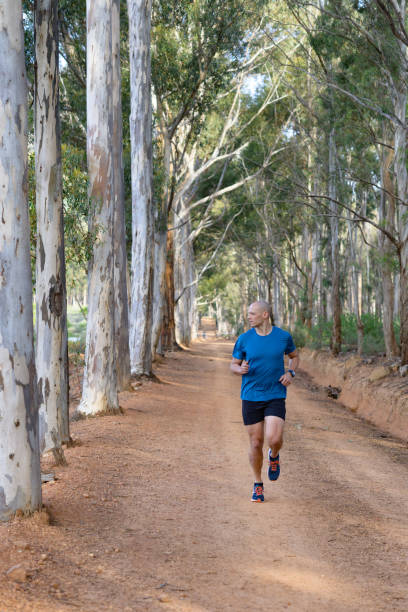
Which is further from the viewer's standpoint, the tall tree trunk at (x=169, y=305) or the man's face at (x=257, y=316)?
the tall tree trunk at (x=169, y=305)

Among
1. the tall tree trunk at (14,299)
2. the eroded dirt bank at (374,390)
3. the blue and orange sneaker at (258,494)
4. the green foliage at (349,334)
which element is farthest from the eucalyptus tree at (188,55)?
the tall tree trunk at (14,299)

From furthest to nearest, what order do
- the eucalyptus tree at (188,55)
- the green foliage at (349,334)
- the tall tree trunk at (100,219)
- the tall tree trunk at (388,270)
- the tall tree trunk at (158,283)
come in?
the tall tree trunk at (158,283) < the green foliage at (349,334) < the eucalyptus tree at (188,55) < the tall tree trunk at (388,270) < the tall tree trunk at (100,219)

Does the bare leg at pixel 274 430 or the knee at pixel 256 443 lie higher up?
the bare leg at pixel 274 430

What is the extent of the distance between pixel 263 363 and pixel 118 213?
255 inches

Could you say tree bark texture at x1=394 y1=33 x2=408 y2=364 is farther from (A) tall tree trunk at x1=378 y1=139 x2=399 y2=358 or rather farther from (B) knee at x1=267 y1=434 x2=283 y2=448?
(B) knee at x1=267 y1=434 x2=283 y2=448

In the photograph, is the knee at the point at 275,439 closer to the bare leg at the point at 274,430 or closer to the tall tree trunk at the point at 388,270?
the bare leg at the point at 274,430

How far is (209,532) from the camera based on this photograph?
5367 millimetres

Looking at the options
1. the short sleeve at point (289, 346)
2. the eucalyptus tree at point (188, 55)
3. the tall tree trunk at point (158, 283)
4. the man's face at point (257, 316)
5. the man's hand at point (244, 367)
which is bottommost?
the man's hand at point (244, 367)

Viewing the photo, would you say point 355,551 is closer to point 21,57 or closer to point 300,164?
point 21,57

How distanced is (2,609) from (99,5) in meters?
10.5

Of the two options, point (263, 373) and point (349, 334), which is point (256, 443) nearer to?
point (263, 373)

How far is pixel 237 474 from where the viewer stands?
25.1ft

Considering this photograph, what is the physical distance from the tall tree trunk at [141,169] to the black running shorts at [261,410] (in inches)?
405

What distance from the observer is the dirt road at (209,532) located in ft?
13.3
